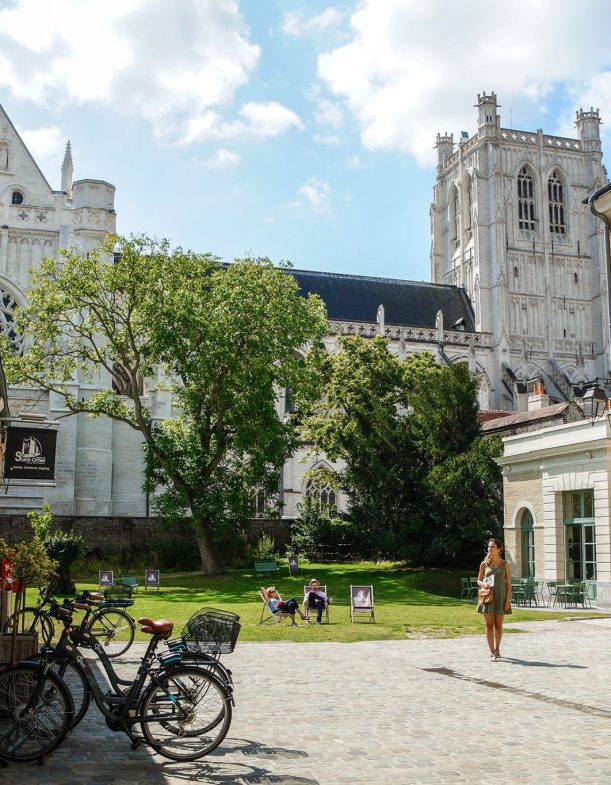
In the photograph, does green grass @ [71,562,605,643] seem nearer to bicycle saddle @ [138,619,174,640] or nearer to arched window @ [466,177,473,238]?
bicycle saddle @ [138,619,174,640]

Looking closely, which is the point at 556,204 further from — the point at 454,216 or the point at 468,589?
the point at 468,589

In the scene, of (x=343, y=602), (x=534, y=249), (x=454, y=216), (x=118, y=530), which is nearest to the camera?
(x=343, y=602)

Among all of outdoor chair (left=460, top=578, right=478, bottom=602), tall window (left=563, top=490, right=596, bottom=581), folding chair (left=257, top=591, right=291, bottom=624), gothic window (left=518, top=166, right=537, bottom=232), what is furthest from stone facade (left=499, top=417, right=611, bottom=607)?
gothic window (left=518, top=166, right=537, bottom=232)

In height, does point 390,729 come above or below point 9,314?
below

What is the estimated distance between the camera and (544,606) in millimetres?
22484

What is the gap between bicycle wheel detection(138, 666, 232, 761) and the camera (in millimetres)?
6836

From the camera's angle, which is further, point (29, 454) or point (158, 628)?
point (29, 454)

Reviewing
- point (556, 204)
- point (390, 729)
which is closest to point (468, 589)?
point (390, 729)

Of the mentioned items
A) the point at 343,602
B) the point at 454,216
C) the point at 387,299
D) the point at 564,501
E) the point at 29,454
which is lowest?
the point at 343,602

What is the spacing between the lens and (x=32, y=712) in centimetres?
654

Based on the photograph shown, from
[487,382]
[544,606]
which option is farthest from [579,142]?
[544,606]

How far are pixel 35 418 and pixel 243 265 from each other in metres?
18.3

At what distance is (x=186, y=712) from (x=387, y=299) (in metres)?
61.6

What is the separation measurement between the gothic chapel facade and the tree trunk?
39.1 metres
